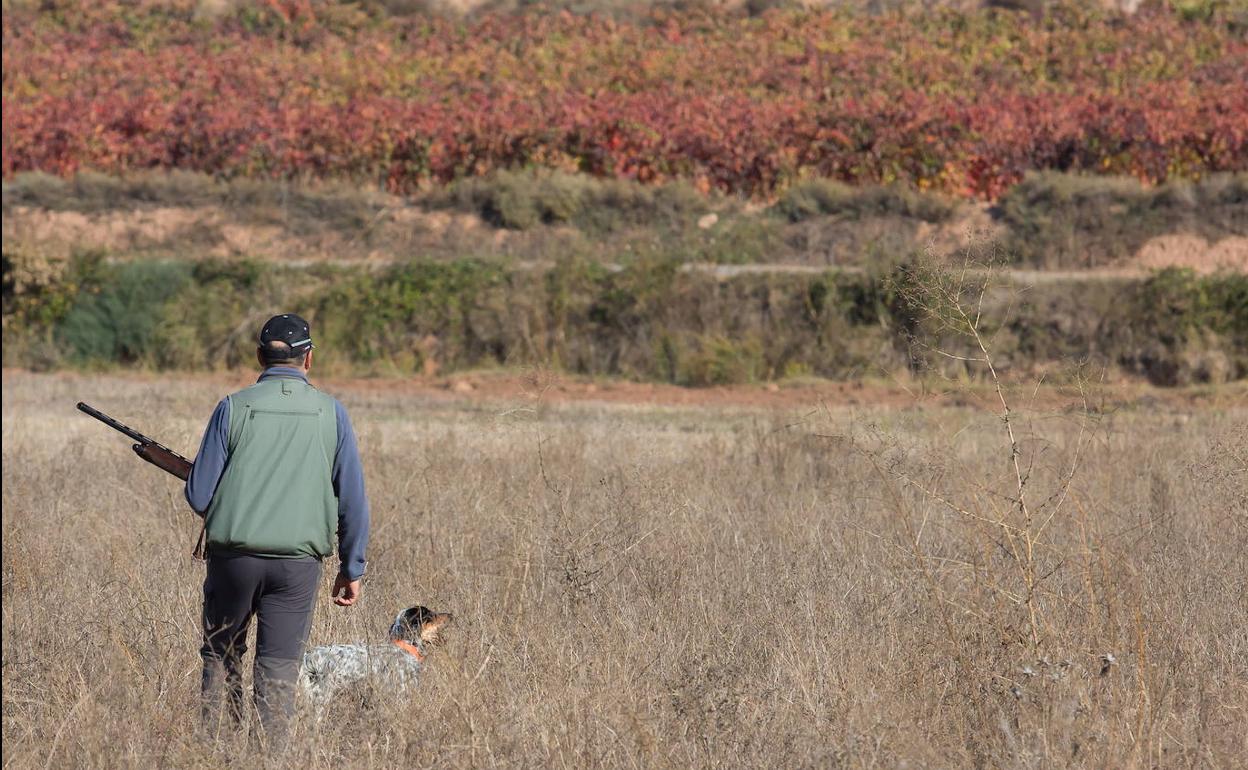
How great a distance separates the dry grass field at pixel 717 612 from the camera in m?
4.95

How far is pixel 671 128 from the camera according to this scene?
88.9 feet

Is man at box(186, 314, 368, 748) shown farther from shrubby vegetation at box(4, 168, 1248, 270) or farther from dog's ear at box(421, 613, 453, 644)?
shrubby vegetation at box(4, 168, 1248, 270)

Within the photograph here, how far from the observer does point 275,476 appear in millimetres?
4930

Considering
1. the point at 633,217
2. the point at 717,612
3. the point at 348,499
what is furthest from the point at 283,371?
the point at 633,217

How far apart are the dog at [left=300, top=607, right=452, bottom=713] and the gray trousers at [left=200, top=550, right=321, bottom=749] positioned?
0.52ft

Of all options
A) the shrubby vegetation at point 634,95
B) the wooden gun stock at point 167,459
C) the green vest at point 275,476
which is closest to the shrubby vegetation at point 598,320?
the shrubby vegetation at point 634,95

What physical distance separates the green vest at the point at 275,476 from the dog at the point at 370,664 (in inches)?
20.1

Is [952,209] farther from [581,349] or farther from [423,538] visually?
[423,538]

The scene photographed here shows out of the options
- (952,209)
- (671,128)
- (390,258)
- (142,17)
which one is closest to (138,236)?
(390,258)

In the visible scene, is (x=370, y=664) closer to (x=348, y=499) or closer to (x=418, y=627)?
(x=418, y=627)

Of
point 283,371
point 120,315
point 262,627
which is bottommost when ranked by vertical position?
point 120,315

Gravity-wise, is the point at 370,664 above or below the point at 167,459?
below

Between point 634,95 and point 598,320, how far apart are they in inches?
528

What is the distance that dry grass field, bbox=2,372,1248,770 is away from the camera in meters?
4.95
